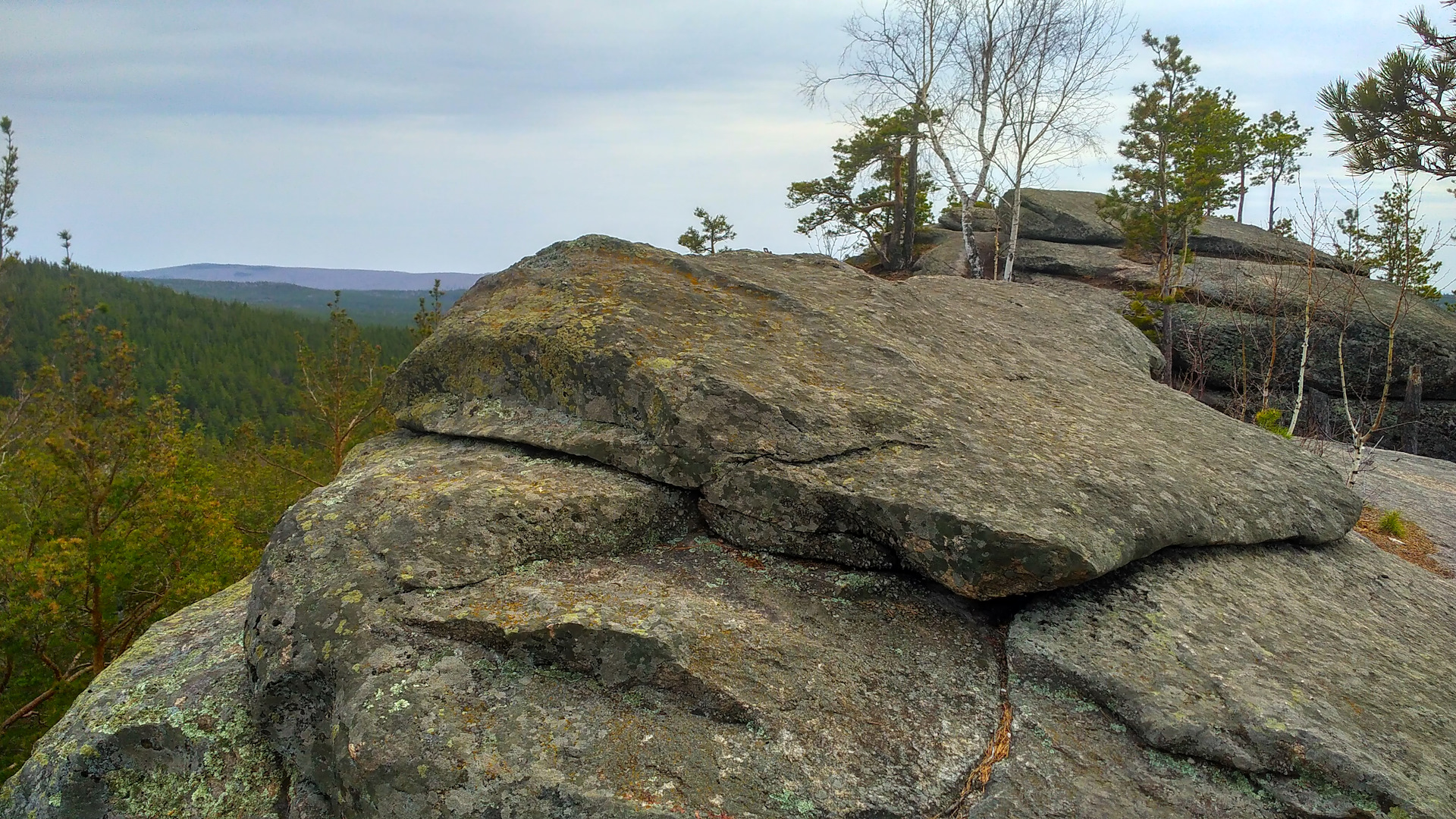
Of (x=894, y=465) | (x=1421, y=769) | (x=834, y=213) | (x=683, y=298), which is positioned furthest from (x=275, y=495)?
(x=1421, y=769)

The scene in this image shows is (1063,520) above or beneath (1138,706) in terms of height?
above

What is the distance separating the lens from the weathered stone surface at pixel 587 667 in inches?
140

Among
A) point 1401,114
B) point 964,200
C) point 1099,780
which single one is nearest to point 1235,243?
point 964,200

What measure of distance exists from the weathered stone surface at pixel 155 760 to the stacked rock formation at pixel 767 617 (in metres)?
0.02

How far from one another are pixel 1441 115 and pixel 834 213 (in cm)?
2329

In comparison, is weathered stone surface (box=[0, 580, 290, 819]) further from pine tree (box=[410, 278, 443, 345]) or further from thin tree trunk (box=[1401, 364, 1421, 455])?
thin tree trunk (box=[1401, 364, 1421, 455])

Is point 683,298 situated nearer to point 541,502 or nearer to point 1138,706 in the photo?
point 541,502

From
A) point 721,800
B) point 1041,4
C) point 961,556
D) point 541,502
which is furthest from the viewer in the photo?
point 1041,4

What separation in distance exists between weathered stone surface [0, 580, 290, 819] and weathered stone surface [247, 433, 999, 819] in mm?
304

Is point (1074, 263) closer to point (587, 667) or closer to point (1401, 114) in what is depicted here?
point (1401, 114)

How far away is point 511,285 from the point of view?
7062mm

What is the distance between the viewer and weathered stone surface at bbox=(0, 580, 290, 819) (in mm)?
4125

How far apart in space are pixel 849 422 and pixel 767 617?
1639 mm

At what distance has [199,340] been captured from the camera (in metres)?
140
